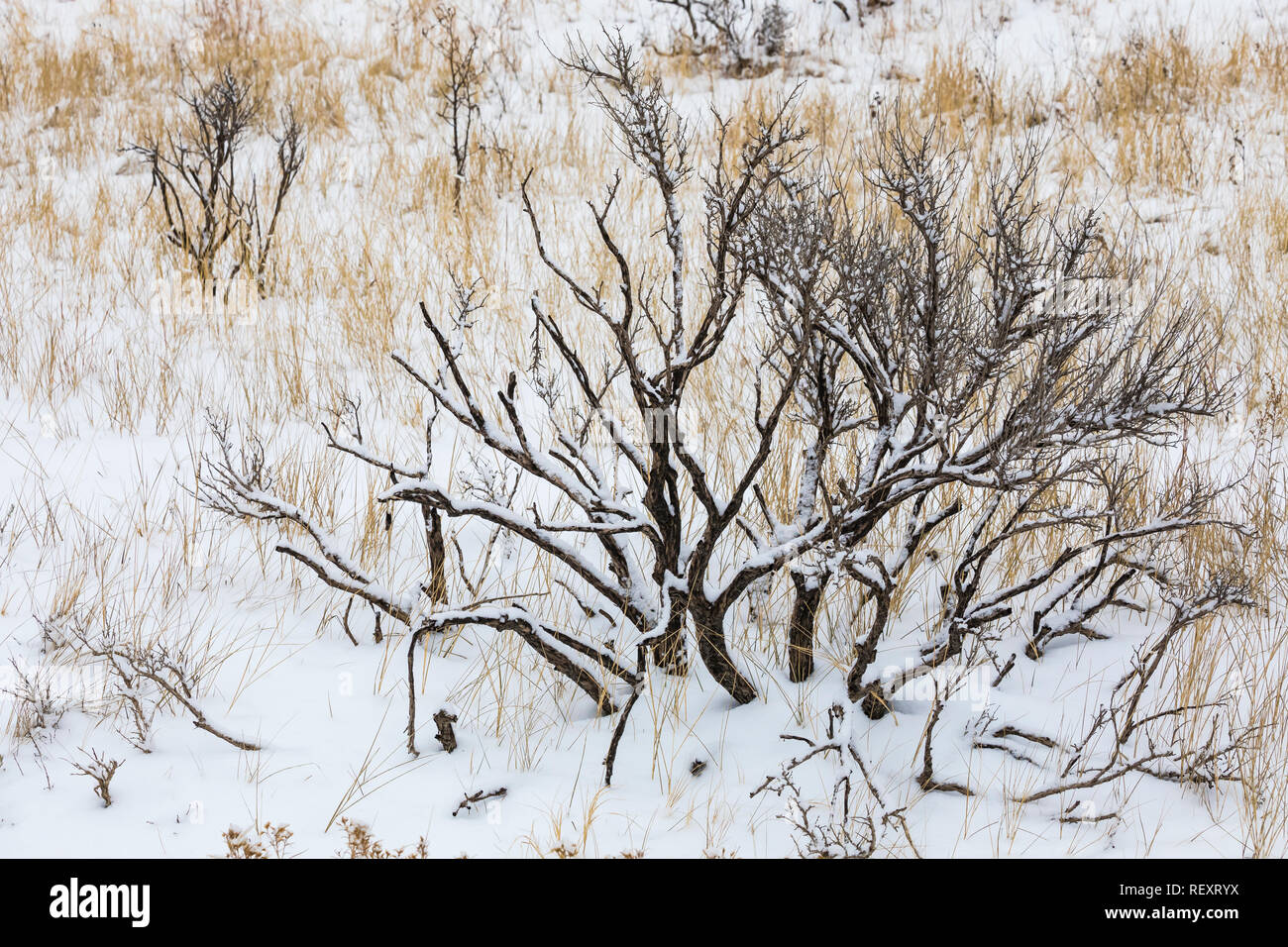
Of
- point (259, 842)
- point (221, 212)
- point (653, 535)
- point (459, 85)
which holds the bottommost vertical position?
point (259, 842)

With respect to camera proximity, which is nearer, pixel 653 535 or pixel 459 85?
pixel 653 535

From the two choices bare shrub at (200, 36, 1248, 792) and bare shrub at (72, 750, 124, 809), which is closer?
bare shrub at (72, 750, 124, 809)

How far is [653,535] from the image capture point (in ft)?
7.88

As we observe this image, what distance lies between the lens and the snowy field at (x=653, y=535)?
84.6 inches

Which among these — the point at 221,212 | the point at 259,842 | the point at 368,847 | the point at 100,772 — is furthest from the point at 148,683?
the point at 221,212

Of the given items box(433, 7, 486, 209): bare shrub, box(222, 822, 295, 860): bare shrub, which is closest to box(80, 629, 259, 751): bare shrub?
box(222, 822, 295, 860): bare shrub

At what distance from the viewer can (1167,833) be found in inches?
81.3

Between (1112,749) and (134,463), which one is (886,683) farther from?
(134,463)

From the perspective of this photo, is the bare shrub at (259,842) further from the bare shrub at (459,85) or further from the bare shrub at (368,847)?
the bare shrub at (459,85)

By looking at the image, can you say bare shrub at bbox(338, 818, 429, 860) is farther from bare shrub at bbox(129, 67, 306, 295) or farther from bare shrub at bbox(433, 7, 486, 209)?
bare shrub at bbox(433, 7, 486, 209)

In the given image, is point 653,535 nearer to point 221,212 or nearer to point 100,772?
point 100,772

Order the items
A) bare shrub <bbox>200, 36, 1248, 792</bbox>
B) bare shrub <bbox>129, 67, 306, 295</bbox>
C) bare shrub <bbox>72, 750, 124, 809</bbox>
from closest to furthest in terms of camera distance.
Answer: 1. bare shrub <bbox>72, 750, 124, 809</bbox>
2. bare shrub <bbox>200, 36, 1248, 792</bbox>
3. bare shrub <bbox>129, 67, 306, 295</bbox>

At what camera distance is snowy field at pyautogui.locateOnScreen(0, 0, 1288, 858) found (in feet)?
7.05

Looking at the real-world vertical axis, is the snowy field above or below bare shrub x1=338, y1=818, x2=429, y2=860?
above
